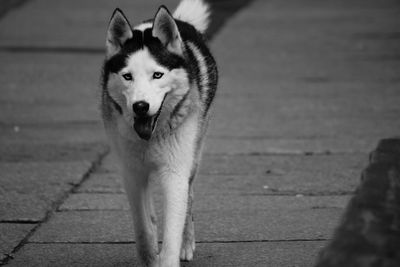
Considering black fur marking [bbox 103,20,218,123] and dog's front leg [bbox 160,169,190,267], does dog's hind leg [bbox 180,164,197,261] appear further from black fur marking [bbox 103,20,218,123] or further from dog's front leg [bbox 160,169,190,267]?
black fur marking [bbox 103,20,218,123]

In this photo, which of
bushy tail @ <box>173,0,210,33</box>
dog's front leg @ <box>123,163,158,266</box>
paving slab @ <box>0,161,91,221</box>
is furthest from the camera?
paving slab @ <box>0,161,91,221</box>

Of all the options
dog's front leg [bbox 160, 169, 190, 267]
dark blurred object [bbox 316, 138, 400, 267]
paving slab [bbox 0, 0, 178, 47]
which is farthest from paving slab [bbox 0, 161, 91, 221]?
paving slab [bbox 0, 0, 178, 47]

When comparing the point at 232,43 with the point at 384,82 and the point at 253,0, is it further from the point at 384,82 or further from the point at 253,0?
the point at 253,0

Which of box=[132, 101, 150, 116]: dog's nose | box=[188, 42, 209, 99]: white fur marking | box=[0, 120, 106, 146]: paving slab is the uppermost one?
box=[132, 101, 150, 116]: dog's nose

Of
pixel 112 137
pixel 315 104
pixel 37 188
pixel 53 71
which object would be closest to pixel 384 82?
pixel 315 104

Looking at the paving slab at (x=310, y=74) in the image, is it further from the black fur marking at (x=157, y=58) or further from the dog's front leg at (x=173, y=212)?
the dog's front leg at (x=173, y=212)

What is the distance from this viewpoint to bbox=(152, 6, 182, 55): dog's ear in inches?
212

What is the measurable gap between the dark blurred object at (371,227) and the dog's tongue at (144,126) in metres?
1.24

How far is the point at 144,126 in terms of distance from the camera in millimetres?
5164

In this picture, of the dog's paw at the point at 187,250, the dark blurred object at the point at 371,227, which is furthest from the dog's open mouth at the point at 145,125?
the dark blurred object at the point at 371,227

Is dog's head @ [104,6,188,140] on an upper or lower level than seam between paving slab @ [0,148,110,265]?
upper

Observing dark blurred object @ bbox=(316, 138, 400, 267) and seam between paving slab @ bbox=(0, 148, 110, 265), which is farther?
seam between paving slab @ bbox=(0, 148, 110, 265)

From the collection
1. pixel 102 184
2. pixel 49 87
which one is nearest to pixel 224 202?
pixel 102 184

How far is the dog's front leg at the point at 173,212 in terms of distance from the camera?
207 inches
